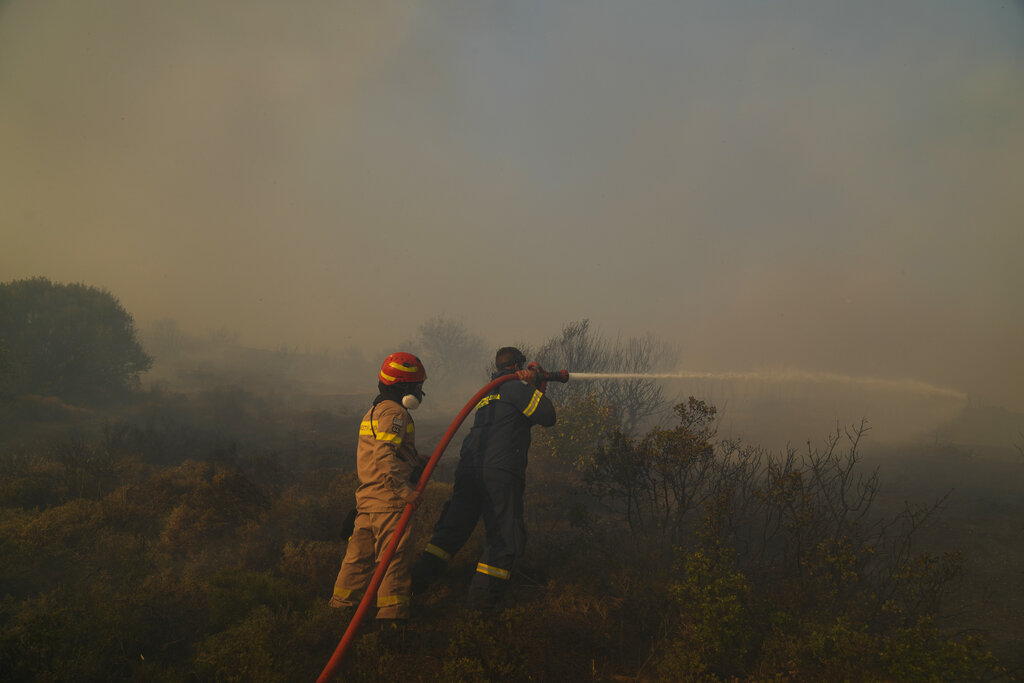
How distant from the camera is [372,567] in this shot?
4.68 metres

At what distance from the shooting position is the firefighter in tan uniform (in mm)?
4305

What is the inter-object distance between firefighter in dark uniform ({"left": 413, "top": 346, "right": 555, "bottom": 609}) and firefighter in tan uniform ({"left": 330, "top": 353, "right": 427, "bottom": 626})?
0.57 m

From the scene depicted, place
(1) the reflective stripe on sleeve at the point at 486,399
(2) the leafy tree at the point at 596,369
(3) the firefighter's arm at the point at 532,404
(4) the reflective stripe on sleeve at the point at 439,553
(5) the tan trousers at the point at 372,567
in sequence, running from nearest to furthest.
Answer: (5) the tan trousers at the point at 372,567
(4) the reflective stripe on sleeve at the point at 439,553
(3) the firefighter's arm at the point at 532,404
(1) the reflective stripe on sleeve at the point at 486,399
(2) the leafy tree at the point at 596,369

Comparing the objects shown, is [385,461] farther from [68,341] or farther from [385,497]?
[68,341]

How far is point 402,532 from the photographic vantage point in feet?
13.9

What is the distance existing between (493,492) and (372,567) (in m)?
1.27

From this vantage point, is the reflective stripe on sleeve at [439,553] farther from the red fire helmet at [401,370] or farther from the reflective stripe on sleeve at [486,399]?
the red fire helmet at [401,370]

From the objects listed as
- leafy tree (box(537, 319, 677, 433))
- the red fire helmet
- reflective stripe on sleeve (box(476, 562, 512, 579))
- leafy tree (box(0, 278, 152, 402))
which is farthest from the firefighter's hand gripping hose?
leafy tree (box(0, 278, 152, 402))

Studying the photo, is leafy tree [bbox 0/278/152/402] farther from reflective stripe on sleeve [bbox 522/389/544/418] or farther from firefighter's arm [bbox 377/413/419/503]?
reflective stripe on sleeve [bbox 522/389/544/418]

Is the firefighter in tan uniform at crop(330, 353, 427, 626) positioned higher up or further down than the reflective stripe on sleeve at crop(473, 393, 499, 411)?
further down

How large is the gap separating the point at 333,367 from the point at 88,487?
42.9 m

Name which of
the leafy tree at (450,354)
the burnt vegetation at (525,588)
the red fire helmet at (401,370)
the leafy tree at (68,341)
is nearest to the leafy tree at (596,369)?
the burnt vegetation at (525,588)

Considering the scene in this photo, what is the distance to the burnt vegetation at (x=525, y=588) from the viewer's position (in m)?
3.75

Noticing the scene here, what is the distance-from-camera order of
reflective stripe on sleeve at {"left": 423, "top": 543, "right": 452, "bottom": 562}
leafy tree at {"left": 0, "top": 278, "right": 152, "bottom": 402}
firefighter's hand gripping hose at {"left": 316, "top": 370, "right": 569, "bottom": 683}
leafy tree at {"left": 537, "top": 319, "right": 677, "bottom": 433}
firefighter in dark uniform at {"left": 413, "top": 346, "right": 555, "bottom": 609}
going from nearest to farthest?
firefighter's hand gripping hose at {"left": 316, "top": 370, "right": 569, "bottom": 683}
firefighter in dark uniform at {"left": 413, "top": 346, "right": 555, "bottom": 609}
reflective stripe on sleeve at {"left": 423, "top": 543, "right": 452, "bottom": 562}
leafy tree at {"left": 537, "top": 319, "right": 677, "bottom": 433}
leafy tree at {"left": 0, "top": 278, "right": 152, "bottom": 402}
